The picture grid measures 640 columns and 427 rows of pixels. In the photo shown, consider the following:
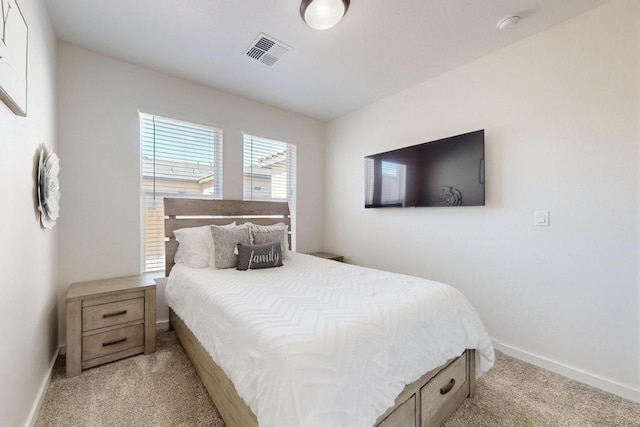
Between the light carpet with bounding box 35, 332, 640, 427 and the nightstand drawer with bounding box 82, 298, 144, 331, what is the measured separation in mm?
325

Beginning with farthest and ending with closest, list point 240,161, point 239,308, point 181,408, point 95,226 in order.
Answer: point 240,161, point 95,226, point 181,408, point 239,308

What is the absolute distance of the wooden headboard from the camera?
8.88 ft

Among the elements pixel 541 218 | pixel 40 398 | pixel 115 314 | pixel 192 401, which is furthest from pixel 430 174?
pixel 40 398

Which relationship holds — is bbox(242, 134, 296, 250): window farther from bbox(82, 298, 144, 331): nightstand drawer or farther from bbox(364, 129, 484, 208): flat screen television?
bbox(82, 298, 144, 331): nightstand drawer

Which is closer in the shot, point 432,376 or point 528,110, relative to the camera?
point 432,376

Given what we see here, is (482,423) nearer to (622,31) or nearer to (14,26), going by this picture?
(622,31)

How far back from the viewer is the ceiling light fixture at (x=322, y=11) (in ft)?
5.62

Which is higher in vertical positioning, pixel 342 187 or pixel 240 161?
pixel 240 161

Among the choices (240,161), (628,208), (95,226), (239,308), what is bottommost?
(239,308)

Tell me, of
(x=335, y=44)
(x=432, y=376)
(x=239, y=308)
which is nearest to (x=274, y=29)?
(x=335, y=44)

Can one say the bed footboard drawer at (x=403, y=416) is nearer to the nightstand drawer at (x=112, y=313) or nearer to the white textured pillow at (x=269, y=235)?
the white textured pillow at (x=269, y=235)

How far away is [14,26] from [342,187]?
3.18 meters

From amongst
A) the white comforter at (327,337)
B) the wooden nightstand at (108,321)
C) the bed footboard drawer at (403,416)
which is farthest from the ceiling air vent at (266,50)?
the bed footboard drawer at (403,416)

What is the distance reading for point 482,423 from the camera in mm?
1501
